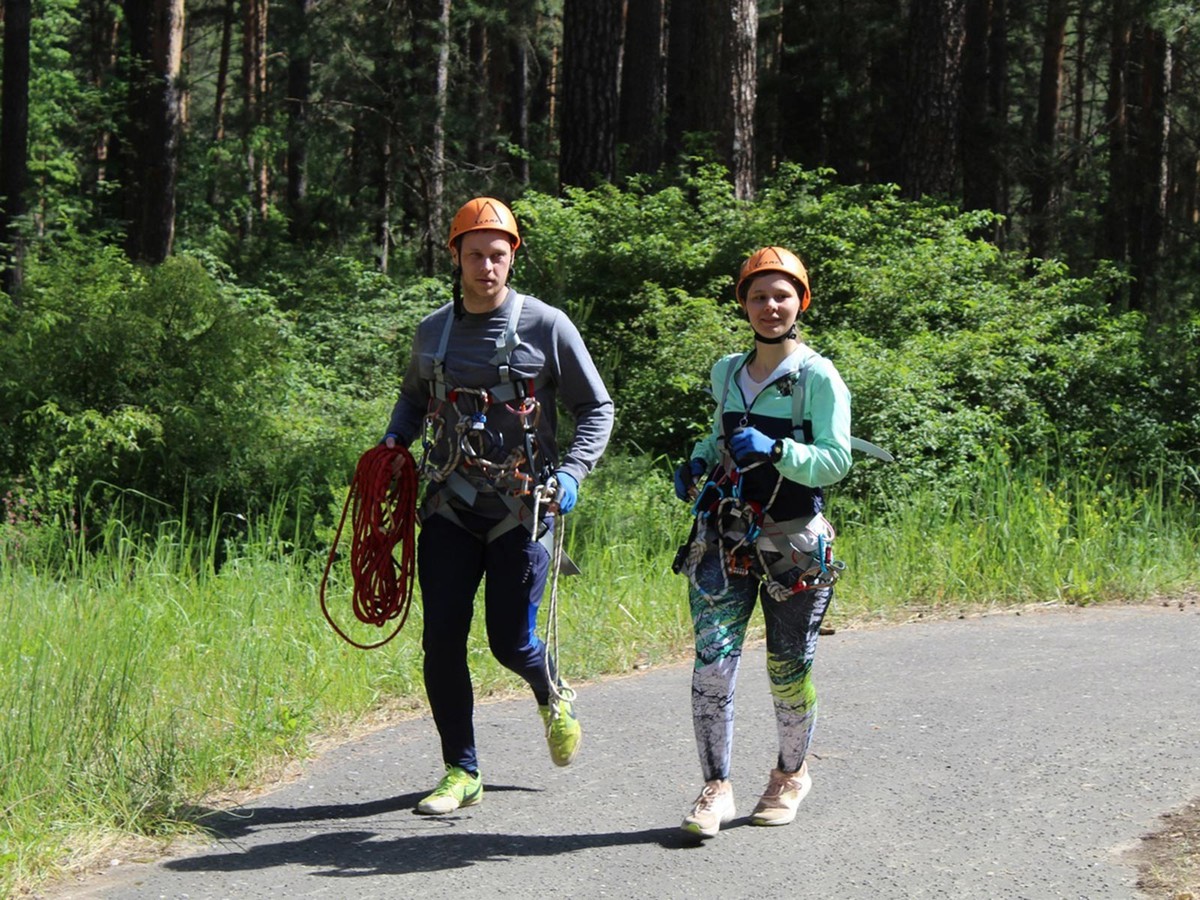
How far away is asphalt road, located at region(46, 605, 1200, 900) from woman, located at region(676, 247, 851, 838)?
391mm

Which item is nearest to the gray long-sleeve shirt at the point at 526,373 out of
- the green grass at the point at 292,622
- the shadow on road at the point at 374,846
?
the shadow on road at the point at 374,846

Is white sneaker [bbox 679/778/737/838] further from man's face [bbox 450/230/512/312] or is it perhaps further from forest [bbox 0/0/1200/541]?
forest [bbox 0/0/1200/541]

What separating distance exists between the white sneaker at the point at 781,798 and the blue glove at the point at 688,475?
3.35ft

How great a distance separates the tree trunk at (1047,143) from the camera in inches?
904

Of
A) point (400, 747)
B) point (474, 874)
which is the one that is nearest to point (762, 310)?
point (474, 874)

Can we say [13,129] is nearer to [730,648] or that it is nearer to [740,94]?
[740,94]

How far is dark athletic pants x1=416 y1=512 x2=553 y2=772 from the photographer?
5.02 m

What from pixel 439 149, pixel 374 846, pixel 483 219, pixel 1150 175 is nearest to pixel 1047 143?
pixel 1150 175

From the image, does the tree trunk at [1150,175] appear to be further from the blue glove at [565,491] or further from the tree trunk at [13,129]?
the blue glove at [565,491]

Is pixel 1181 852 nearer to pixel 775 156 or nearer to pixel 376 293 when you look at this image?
pixel 376 293

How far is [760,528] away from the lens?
473cm

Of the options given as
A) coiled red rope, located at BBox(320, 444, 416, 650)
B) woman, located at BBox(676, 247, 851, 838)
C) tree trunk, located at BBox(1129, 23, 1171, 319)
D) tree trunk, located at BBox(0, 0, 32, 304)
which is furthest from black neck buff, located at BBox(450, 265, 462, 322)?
tree trunk, located at BBox(1129, 23, 1171, 319)

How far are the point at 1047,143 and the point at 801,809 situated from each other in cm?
2246

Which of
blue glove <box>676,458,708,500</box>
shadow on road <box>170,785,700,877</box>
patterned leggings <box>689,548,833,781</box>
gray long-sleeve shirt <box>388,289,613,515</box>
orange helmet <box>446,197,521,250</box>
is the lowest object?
shadow on road <box>170,785,700,877</box>
